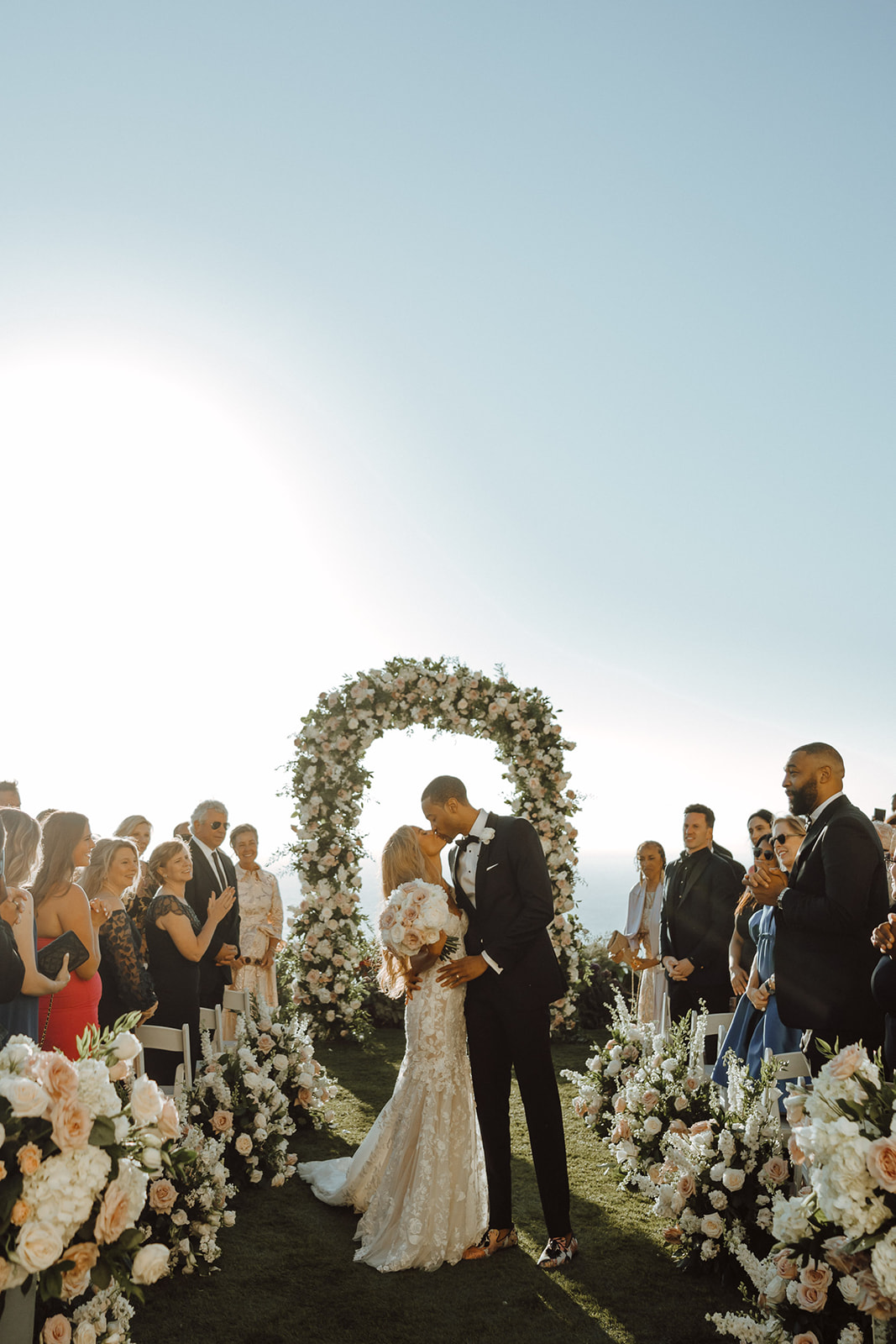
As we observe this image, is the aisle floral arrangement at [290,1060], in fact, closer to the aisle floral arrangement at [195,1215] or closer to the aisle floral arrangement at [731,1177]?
the aisle floral arrangement at [195,1215]

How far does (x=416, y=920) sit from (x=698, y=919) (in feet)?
9.25

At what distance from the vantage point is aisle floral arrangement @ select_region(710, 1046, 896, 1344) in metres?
2.76

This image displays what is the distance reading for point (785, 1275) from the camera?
3.27 meters

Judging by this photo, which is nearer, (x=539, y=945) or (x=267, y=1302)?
(x=267, y=1302)

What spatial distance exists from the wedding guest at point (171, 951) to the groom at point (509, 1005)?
1604 mm

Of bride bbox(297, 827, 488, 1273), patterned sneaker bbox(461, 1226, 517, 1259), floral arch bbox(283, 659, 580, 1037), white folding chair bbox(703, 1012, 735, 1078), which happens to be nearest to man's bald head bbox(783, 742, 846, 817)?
white folding chair bbox(703, 1012, 735, 1078)

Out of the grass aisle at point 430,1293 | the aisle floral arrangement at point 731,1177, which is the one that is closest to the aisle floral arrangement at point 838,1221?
the aisle floral arrangement at point 731,1177

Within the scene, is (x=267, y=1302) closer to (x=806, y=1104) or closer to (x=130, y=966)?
(x=130, y=966)

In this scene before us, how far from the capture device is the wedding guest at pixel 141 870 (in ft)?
19.2

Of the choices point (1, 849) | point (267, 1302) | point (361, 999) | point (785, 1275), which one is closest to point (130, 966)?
point (1, 849)

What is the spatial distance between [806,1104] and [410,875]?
8.81 ft

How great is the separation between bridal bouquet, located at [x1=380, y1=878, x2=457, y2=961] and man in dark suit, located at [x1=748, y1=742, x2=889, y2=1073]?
5.75ft

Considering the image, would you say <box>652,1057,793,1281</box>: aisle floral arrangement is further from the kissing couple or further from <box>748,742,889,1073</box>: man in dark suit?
the kissing couple

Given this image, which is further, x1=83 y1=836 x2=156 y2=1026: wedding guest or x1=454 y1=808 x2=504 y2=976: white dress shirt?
x1=454 y1=808 x2=504 y2=976: white dress shirt
